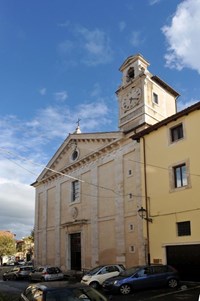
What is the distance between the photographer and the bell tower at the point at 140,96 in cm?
2839

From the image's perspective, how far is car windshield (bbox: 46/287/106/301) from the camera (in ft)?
25.4

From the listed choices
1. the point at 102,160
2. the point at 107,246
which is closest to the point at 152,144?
the point at 102,160

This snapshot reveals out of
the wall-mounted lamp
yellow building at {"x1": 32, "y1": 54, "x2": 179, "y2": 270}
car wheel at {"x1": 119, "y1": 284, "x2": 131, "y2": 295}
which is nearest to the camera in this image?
car wheel at {"x1": 119, "y1": 284, "x2": 131, "y2": 295}

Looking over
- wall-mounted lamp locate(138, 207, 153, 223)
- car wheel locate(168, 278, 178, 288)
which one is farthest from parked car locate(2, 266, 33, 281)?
car wheel locate(168, 278, 178, 288)

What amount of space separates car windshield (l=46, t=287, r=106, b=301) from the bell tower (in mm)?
19732

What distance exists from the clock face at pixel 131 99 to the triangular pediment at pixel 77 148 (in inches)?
112

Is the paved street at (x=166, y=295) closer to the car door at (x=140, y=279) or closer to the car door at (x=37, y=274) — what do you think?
the car door at (x=140, y=279)

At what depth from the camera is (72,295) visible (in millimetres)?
7801

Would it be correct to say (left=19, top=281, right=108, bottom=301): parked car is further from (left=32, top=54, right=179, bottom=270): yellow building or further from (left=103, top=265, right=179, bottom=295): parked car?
(left=32, top=54, right=179, bottom=270): yellow building

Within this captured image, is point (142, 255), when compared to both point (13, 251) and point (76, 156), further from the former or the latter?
point (13, 251)

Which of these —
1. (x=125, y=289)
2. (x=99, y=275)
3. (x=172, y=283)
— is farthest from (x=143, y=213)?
(x=125, y=289)

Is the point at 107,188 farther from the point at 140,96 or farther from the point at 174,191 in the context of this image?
the point at 174,191

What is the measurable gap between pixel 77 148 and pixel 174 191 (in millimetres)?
14240

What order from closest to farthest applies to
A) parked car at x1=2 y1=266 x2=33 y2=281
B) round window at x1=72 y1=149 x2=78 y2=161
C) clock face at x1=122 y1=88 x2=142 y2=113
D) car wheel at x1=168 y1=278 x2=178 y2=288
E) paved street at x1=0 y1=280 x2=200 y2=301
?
paved street at x1=0 y1=280 x2=200 y2=301, car wheel at x1=168 y1=278 x2=178 y2=288, clock face at x1=122 y1=88 x2=142 y2=113, parked car at x1=2 y1=266 x2=33 y2=281, round window at x1=72 y1=149 x2=78 y2=161
